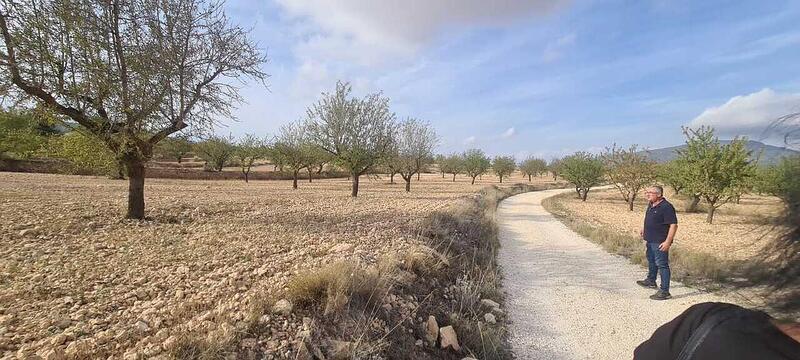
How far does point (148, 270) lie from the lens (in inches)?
247

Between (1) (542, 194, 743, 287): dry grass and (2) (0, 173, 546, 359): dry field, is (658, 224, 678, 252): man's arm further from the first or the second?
(2) (0, 173, 546, 359): dry field

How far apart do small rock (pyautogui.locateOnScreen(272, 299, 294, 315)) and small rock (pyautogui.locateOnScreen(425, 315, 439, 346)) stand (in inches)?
72.5

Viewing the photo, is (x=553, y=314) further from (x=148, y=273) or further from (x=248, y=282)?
(x=148, y=273)

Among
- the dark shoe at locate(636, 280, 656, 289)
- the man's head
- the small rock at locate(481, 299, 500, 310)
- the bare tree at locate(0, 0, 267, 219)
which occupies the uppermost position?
the bare tree at locate(0, 0, 267, 219)

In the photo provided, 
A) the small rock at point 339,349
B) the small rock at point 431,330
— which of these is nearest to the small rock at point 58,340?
the small rock at point 339,349

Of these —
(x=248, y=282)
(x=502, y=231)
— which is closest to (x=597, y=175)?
(x=502, y=231)

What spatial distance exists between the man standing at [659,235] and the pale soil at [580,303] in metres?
0.25

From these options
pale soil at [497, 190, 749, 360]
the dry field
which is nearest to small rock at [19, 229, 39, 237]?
the dry field

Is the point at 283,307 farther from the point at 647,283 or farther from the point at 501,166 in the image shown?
the point at 501,166

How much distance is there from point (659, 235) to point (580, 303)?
224 centimetres

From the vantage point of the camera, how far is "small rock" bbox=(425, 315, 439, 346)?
4.91 metres

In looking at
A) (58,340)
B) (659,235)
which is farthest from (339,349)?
(659,235)

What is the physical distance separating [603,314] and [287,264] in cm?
548

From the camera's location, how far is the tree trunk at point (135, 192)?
11344mm
